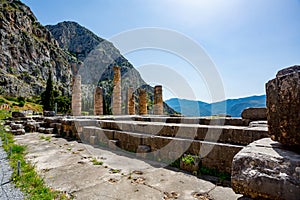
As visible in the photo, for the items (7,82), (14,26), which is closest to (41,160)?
(7,82)

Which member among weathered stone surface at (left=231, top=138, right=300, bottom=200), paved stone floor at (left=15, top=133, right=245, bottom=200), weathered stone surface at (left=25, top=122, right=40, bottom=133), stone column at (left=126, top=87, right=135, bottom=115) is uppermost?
stone column at (left=126, top=87, right=135, bottom=115)

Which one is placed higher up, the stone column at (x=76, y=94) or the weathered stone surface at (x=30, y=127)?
the stone column at (x=76, y=94)

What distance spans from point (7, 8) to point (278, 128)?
376 ft

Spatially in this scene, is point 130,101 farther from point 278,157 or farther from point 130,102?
point 278,157

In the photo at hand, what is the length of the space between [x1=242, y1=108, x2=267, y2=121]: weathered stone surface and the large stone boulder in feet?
13.9

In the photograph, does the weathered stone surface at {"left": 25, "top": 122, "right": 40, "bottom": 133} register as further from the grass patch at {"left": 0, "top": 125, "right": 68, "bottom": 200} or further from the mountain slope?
the mountain slope

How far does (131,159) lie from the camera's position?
5617mm

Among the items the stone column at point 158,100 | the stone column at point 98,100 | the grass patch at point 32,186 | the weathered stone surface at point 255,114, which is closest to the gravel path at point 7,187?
the grass patch at point 32,186

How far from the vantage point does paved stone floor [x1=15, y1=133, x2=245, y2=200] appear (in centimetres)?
326

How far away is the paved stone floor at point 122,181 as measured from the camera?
3262 mm

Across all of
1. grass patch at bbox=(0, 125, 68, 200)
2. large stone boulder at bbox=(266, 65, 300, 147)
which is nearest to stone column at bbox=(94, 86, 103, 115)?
grass patch at bbox=(0, 125, 68, 200)

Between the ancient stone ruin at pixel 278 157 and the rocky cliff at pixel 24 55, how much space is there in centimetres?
7571

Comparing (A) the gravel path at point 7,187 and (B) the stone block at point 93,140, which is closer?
(A) the gravel path at point 7,187

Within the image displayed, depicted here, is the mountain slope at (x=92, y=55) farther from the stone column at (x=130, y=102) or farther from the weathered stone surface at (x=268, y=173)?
the weathered stone surface at (x=268, y=173)
